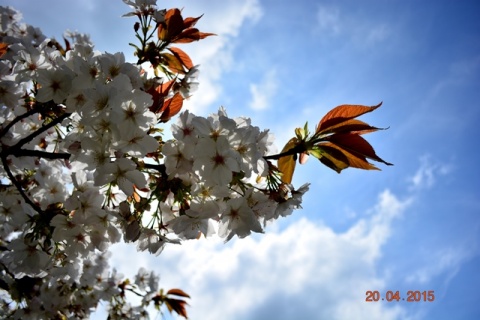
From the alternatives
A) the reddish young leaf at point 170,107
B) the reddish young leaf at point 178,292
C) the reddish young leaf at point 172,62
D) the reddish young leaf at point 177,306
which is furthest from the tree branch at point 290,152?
the reddish young leaf at point 177,306

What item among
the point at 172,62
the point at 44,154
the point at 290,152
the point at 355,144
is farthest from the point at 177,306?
the point at 355,144

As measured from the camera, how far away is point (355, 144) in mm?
1348

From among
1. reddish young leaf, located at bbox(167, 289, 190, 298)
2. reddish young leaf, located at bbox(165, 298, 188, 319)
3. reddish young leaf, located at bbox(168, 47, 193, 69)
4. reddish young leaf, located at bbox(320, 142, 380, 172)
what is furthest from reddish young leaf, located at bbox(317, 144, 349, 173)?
reddish young leaf, located at bbox(165, 298, 188, 319)

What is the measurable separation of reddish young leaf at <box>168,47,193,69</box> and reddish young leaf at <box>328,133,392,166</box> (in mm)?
1001

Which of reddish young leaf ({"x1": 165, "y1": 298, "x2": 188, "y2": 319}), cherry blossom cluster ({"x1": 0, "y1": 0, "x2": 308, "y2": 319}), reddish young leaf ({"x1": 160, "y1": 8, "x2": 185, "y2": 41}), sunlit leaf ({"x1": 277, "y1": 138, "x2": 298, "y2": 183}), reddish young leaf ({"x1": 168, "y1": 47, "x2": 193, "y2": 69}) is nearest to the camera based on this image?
cherry blossom cluster ({"x1": 0, "y1": 0, "x2": 308, "y2": 319})

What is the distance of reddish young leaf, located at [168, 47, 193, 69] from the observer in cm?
191

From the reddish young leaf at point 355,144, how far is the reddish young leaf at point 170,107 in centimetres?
71

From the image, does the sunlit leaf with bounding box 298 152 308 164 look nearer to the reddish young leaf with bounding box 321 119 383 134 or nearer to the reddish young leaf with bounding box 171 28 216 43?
the reddish young leaf with bounding box 321 119 383 134

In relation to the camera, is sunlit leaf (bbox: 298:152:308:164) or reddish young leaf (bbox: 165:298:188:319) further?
reddish young leaf (bbox: 165:298:188:319)

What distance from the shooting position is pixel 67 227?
A: 145 cm

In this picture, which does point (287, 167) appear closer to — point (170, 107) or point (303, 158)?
point (303, 158)

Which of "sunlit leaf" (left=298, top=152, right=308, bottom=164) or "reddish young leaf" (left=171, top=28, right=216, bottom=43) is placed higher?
"reddish young leaf" (left=171, top=28, right=216, bottom=43)

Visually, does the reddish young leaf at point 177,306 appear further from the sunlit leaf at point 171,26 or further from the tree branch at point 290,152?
the sunlit leaf at point 171,26

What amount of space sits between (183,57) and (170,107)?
0.54 m
